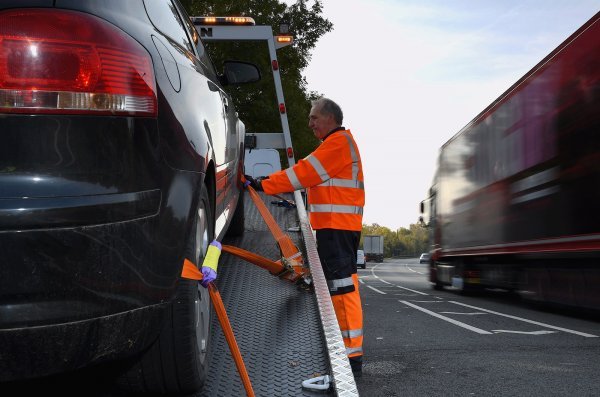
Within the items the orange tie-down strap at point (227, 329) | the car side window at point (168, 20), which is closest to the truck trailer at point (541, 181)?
the car side window at point (168, 20)

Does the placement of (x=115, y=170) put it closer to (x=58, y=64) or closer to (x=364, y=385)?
(x=58, y=64)

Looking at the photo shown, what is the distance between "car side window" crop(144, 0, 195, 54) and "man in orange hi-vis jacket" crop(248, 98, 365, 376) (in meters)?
1.70

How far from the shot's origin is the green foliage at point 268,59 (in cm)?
2312

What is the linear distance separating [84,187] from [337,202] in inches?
132

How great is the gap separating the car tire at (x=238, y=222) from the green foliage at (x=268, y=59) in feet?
48.1

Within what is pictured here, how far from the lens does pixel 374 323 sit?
9406 millimetres

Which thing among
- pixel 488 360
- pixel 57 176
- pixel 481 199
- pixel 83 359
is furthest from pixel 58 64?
pixel 481 199

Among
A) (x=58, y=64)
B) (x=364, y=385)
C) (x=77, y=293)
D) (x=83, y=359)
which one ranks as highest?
(x=58, y=64)

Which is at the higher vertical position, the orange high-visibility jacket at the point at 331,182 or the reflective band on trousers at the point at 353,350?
the orange high-visibility jacket at the point at 331,182

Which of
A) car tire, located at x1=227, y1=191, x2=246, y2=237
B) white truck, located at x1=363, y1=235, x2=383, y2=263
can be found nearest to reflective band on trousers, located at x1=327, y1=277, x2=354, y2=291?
car tire, located at x1=227, y1=191, x2=246, y2=237

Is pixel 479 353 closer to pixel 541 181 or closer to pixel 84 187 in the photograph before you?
pixel 541 181

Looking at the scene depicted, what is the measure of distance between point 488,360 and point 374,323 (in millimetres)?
3257

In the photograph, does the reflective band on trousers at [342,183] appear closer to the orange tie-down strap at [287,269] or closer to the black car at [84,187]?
the orange tie-down strap at [287,269]

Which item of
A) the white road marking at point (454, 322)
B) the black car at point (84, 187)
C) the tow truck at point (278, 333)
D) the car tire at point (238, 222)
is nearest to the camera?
the black car at point (84, 187)
